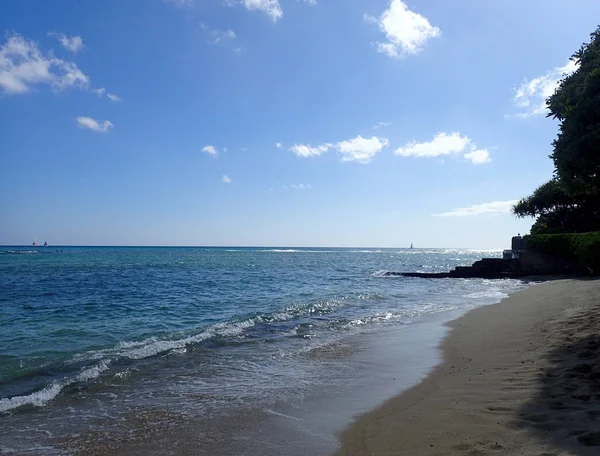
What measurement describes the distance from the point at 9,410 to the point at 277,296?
18.7 metres

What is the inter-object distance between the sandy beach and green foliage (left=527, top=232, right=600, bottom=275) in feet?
74.4

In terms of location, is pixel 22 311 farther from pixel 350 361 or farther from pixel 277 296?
pixel 350 361

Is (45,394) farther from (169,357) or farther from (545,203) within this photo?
(545,203)

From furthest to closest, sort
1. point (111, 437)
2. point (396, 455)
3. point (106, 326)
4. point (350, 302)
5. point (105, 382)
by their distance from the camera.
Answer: point (350, 302) → point (106, 326) → point (105, 382) → point (111, 437) → point (396, 455)

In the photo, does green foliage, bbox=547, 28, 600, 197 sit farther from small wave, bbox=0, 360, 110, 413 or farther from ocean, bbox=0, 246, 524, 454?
small wave, bbox=0, 360, 110, 413

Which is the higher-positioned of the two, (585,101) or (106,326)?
(585,101)

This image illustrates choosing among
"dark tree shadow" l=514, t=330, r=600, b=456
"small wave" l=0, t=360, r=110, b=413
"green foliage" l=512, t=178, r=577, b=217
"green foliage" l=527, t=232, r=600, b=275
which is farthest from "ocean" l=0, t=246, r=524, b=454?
"green foliage" l=512, t=178, r=577, b=217

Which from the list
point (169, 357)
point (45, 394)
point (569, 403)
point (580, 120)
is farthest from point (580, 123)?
point (45, 394)

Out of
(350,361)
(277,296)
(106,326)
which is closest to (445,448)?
(350,361)

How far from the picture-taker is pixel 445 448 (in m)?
4.97

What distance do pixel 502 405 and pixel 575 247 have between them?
105ft

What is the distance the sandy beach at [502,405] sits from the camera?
4.91m

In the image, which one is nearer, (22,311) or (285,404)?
(285,404)

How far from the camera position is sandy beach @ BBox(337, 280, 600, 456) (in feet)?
16.1
